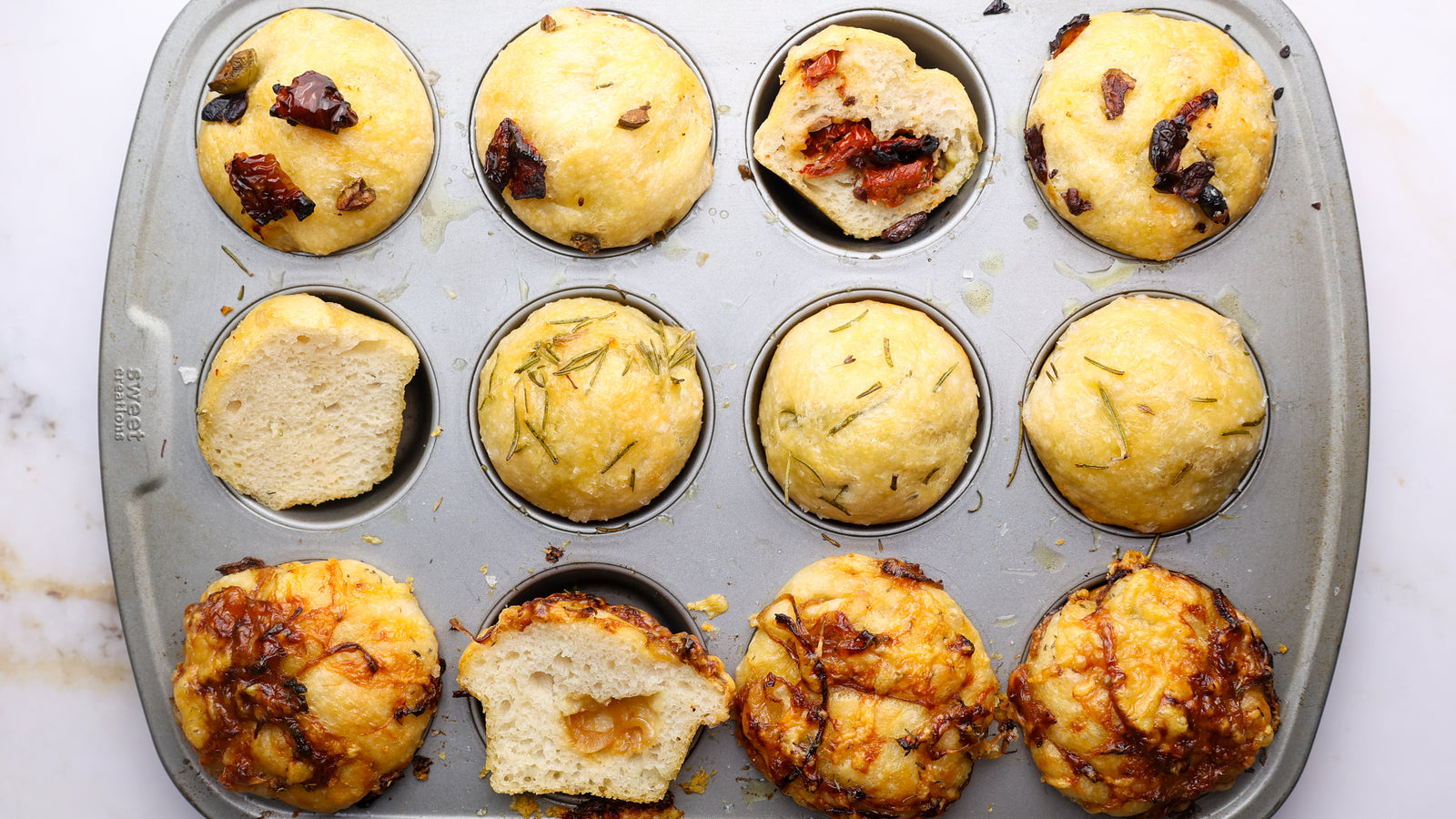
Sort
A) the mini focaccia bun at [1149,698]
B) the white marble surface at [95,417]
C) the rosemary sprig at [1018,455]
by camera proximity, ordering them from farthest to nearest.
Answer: the white marble surface at [95,417] < the rosemary sprig at [1018,455] < the mini focaccia bun at [1149,698]

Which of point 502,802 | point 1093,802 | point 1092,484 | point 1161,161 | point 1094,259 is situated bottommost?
point 502,802

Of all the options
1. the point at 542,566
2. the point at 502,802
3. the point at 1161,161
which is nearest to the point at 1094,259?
the point at 1161,161

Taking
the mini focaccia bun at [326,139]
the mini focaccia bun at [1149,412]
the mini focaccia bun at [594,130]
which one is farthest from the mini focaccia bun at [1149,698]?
the mini focaccia bun at [326,139]

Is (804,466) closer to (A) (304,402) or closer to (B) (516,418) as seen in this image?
(B) (516,418)

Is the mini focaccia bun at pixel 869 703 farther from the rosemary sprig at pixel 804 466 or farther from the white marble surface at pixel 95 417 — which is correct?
the white marble surface at pixel 95 417

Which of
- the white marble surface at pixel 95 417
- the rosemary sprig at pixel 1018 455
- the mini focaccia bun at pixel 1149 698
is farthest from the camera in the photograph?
the white marble surface at pixel 95 417

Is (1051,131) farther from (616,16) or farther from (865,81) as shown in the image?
(616,16)

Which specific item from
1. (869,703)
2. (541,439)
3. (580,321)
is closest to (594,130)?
(580,321)

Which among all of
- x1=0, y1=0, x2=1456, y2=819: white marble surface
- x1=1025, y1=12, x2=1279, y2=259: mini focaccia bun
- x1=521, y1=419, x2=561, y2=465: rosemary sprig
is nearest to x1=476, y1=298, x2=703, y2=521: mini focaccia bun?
x1=521, y1=419, x2=561, y2=465: rosemary sprig
